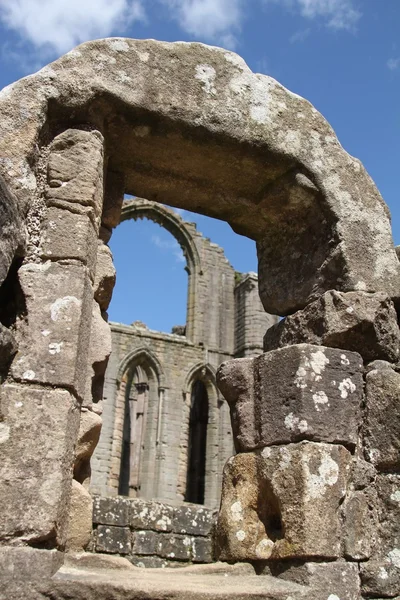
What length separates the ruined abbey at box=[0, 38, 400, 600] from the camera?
2.64m

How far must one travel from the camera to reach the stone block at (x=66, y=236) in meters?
2.98

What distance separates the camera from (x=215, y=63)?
362 centimetres

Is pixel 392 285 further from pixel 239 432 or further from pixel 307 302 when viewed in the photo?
pixel 239 432

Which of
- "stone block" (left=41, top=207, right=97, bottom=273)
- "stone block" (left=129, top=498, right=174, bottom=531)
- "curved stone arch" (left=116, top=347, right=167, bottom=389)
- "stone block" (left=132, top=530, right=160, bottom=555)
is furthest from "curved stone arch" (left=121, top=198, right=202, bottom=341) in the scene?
"stone block" (left=41, top=207, right=97, bottom=273)

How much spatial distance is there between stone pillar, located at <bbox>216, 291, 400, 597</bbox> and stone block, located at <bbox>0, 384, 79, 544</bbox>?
0.93 metres

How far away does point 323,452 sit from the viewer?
304 cm

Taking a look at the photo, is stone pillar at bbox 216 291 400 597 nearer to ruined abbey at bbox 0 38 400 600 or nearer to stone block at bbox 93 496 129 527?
ruined abbey at bbox 0 38 400 600

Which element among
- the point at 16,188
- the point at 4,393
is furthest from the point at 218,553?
the point at 16,188

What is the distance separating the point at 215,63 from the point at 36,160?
3.81ft

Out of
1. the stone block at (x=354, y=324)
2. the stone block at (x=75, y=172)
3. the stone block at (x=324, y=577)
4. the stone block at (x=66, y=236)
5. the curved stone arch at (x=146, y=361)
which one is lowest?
the stone block at (x=324, y=577)

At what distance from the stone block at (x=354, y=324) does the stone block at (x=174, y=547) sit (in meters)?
3.76

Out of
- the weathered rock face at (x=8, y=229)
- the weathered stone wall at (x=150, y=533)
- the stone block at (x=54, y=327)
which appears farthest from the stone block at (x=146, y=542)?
the weathered rock face at (x=8, y=229)

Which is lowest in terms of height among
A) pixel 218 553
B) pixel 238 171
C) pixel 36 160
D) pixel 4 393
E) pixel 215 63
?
pixel 218 553

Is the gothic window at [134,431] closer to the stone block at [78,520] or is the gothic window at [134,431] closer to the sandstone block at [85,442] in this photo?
the sandstone block at [85,442]
